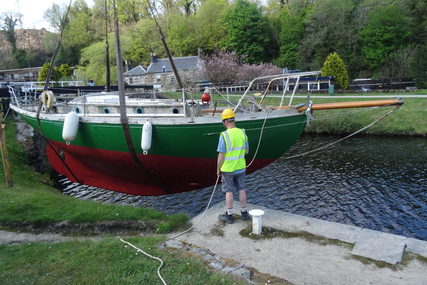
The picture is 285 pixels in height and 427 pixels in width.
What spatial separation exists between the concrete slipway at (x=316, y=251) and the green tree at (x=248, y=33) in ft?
150

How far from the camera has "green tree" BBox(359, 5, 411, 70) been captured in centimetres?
4038

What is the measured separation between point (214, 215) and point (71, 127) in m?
5.21

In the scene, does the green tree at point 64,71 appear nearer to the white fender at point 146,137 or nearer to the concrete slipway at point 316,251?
the white fender at point 146,137

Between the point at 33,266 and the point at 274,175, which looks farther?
the point at 274,175

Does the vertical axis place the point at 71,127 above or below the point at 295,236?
above

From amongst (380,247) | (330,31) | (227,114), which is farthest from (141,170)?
(330,31)

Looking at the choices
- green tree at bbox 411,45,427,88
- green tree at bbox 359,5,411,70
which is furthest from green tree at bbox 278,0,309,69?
green tree at bbox 411,45,427,88

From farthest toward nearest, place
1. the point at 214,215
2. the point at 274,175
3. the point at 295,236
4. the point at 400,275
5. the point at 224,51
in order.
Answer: the point at 224,51
the point at 274,175
the point at 214,215
the point at 295,236
the point at 400,275

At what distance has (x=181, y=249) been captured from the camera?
5.43 meters

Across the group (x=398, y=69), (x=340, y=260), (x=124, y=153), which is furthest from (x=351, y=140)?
(x=398, y=69)

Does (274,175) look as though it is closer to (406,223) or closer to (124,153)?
(406,223)

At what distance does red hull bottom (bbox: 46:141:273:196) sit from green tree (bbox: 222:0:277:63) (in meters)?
41.2

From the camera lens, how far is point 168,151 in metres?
9.00

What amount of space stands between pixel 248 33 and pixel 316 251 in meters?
49.2
